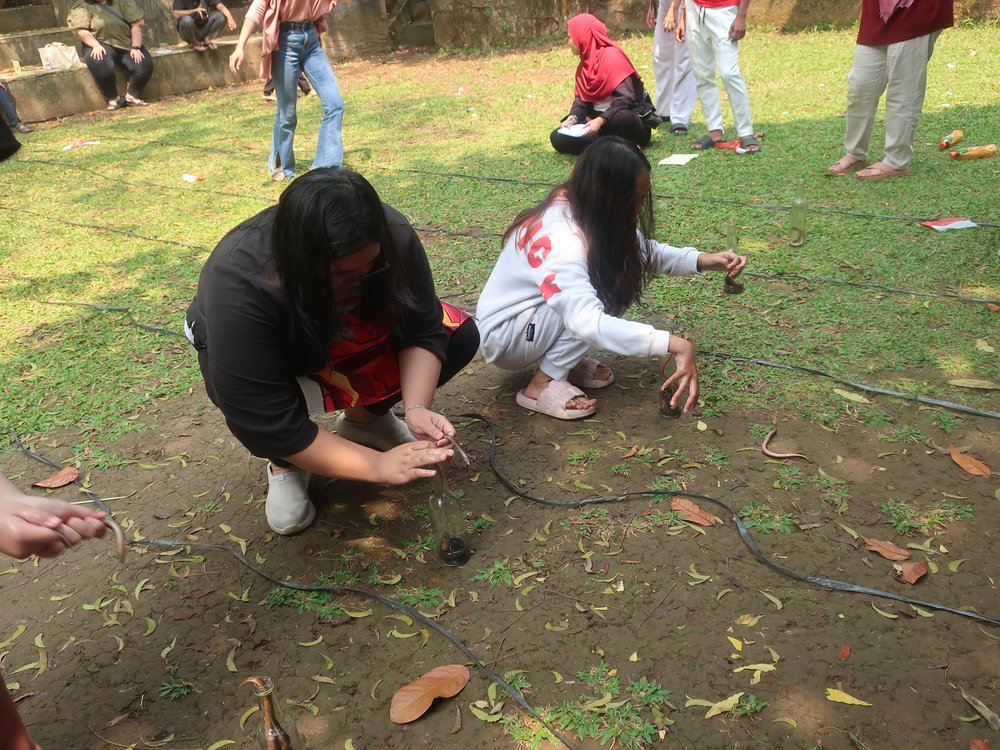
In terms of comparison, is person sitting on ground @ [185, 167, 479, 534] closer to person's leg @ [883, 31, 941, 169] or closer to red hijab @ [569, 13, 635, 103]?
person's leg @ [883, 31, 941, 169]

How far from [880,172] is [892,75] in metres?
0.58

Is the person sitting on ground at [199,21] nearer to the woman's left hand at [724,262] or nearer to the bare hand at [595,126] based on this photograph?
the bare hand at [595,126]

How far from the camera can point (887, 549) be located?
7.72 ft

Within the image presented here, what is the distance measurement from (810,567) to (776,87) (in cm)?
673

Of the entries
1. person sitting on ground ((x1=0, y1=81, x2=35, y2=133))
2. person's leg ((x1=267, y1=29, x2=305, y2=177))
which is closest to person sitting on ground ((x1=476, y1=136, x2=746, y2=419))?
person's leg ((x1=267, y1=29, x2=305, y2=177))

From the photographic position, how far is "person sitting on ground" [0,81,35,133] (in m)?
8.90

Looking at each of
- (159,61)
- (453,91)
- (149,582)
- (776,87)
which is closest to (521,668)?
(149,582)

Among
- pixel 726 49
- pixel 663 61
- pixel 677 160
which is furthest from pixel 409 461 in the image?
pixel 663 61

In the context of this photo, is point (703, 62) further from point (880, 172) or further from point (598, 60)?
point (880, 172)

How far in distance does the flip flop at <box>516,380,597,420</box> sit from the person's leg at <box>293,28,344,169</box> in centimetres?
376

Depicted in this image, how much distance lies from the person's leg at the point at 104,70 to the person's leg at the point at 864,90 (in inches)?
347

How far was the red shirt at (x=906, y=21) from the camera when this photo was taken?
4.70 metres

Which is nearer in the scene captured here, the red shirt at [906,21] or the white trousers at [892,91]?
the red shirt at [906,21]

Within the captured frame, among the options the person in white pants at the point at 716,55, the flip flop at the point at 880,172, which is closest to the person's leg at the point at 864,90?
the flip flop at the point at 880,172
